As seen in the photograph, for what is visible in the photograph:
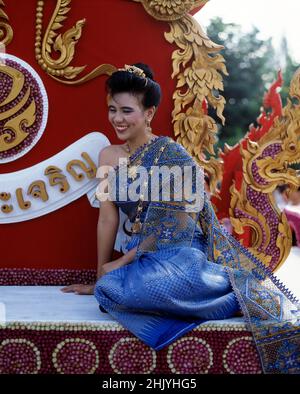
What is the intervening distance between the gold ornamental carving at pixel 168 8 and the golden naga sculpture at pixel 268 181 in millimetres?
626

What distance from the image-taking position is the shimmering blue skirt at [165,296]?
8.48 ft

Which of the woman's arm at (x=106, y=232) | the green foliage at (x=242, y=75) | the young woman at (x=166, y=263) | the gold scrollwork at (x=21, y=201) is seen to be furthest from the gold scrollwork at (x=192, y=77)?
the green foliage at (x=242, y=75)

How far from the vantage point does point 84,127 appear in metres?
3.20

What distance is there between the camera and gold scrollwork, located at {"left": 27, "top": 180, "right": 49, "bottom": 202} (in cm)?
315

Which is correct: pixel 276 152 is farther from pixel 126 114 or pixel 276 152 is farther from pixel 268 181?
pixel 126 114

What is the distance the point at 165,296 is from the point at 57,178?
2.96 ft

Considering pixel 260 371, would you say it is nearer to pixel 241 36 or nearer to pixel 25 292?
pixel 25 292

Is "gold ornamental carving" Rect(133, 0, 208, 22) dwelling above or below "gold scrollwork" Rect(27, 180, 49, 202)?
above

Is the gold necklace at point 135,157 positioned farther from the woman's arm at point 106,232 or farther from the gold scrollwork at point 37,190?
the gold scrollwork at point 37,190

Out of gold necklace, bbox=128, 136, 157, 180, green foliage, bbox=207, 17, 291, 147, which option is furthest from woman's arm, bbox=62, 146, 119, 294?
green foliage, bbox=207, 17, 291, 147

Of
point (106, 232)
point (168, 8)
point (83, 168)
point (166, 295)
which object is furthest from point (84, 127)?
point (166, 295)

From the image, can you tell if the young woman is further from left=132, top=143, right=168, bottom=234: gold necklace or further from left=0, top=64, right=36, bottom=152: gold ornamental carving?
left=0, top=64, right=36, bottom=152: gold ornamental carving

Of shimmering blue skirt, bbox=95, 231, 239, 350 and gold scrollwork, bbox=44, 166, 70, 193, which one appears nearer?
shimmering blue skirt, bbox=95, 231, 239, 350

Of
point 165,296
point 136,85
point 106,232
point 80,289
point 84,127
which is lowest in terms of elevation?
point 80,289
